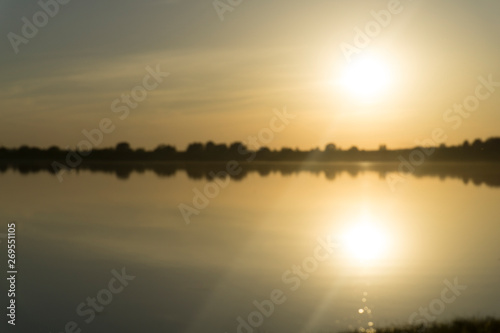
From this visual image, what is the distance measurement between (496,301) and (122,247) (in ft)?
28.9

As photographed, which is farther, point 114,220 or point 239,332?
point 114,220

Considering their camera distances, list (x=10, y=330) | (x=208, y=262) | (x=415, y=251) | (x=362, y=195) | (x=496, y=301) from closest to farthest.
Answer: (x=10, y=330) → (x=496, y=301) → (x=208, y=262) → (x=415, y=251) → (x=362, y=195)

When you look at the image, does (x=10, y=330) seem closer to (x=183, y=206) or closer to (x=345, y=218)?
(x=345, y=218)

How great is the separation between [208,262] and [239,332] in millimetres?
4819

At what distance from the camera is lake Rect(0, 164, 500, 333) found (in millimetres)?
9648

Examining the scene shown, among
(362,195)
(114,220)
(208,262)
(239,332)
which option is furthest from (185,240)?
(362,195)

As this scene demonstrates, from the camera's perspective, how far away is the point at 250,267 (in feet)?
43.5

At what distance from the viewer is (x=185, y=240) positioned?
16578 millimetres

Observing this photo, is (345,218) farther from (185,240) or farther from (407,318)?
(407,318)

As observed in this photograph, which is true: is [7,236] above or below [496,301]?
above

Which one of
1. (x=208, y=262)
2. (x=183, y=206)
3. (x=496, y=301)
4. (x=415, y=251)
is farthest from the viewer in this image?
(x=183, y=206)

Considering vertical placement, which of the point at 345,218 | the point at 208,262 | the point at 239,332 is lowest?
the point at 239,332

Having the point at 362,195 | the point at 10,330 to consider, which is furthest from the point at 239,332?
the point at 362,195

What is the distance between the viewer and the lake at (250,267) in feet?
31.7
